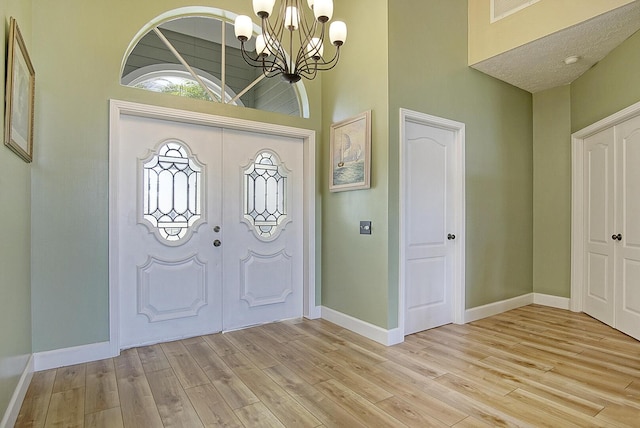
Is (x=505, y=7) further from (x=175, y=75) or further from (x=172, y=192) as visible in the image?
(x=172, y=192)

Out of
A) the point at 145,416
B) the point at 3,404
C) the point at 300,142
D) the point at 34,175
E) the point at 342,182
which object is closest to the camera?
the point at 3,404

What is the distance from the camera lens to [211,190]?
338 centimetres

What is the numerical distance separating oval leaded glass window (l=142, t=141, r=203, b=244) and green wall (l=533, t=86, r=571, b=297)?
13.6 feet

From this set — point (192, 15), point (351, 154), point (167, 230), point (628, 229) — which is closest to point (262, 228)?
point (167, 230)

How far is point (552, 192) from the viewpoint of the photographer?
176 inches

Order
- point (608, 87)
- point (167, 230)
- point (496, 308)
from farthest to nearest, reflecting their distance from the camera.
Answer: point (496, 308) → point (608, 87) → point (167, 230)

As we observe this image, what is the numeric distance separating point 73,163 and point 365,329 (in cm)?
282

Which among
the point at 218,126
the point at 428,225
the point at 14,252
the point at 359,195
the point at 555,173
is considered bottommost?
the point at 14,252

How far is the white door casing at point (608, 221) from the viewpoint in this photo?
3.35m

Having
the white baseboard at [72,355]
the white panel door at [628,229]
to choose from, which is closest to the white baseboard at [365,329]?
the white baseboard at [72,355]

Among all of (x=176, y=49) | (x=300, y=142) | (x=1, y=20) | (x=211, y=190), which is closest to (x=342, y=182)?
(x=300, y=142)

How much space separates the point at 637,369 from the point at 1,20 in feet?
15.1

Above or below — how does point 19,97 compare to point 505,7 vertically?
below

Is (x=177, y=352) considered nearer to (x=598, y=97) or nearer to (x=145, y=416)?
(x=145, y=416)
